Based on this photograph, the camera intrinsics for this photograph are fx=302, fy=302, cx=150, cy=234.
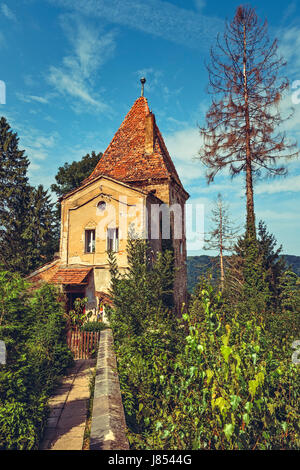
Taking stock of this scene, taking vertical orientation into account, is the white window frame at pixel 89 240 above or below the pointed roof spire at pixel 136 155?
below

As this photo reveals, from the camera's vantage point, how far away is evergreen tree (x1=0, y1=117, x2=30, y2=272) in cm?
2773

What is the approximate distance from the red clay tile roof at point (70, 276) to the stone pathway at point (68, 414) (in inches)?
271

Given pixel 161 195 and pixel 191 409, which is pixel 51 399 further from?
pixel 161 195

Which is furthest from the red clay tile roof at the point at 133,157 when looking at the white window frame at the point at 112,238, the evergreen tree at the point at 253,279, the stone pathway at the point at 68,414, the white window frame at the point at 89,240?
the stone pathway at the point at 68,414

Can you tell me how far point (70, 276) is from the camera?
53.4ft

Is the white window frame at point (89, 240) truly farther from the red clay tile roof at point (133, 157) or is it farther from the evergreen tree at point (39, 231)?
the evergreen tree at point (39, 231)

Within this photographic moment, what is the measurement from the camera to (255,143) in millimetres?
15742

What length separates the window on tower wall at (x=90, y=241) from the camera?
1741 centimetres

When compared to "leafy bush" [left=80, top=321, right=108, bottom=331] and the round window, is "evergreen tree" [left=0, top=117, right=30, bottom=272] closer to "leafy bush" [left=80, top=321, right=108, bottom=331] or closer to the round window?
the round window

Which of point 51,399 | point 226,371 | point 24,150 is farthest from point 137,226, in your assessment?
point 24,150

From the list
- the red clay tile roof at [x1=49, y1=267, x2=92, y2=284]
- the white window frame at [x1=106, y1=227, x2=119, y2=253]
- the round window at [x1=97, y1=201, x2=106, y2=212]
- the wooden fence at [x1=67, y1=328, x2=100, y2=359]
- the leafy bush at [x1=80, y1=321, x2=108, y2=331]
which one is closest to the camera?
the wooden fence at [x1=67, y1=328, x2=100, y2=359]

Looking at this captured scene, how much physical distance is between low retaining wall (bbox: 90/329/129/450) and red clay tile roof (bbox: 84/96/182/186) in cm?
1353

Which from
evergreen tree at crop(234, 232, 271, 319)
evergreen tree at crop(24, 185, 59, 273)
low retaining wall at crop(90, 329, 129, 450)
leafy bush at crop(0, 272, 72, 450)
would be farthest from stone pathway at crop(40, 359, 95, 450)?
evergreen tree at crop(24, 185, 59, 273)

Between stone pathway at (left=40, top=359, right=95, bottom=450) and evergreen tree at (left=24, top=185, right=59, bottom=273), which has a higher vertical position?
evergreen tree at (left=24, top=185, right=59, bottom=273)
